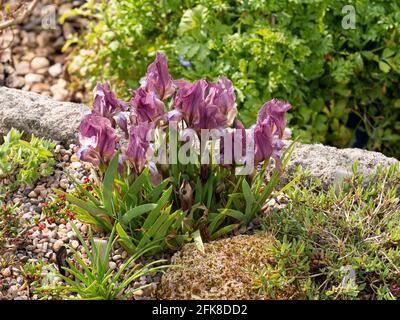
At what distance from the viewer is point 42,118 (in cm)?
371

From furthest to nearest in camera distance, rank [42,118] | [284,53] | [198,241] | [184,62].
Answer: [184,62] < [284,53] < [42,118] < [198,241]

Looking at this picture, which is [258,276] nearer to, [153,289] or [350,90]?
[153,289]

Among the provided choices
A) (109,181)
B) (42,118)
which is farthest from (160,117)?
(42,118)

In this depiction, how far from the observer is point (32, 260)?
9.98 feet

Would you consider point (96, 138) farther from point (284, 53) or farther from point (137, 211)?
A: point (284, 53)

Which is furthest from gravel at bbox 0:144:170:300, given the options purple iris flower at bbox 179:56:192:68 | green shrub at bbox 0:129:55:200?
purple iris flower at bbox 179:56:192:68

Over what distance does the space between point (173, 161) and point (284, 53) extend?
147 cm

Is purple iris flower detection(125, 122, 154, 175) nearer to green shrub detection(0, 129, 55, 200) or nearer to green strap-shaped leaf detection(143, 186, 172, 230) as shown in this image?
green strap-shaped leaf detection(143, 186, 172, 230)

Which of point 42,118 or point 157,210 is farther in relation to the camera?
point 42,118

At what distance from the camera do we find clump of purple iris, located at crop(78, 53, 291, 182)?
288 centimetres

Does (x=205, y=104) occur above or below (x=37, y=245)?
above

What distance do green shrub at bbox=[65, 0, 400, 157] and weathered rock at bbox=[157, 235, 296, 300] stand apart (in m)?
1.24
